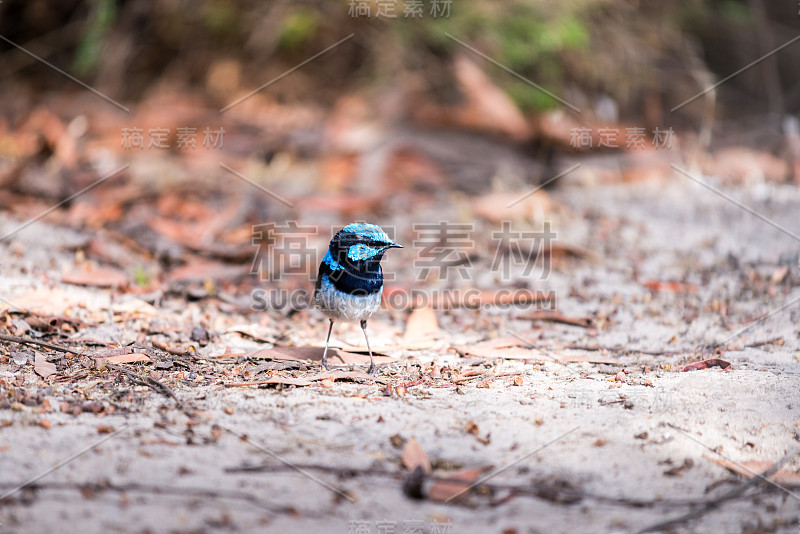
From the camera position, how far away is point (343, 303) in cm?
445

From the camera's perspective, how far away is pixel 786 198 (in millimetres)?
7152

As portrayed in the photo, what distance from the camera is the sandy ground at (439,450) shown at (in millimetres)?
2479

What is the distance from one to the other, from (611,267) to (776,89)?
18.6 feet

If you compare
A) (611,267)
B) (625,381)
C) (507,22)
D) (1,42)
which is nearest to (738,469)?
(625,381)

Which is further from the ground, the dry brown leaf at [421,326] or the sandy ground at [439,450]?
the dry brown leaf at [421,326]

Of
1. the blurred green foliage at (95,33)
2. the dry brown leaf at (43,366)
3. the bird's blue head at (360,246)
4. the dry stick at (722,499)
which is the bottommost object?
the dry stick at (722,499)

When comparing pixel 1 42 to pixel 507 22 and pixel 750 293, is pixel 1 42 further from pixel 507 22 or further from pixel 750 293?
pixel 750 293

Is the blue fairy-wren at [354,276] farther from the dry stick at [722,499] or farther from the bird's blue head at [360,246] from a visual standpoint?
the dry stick at [722,499]

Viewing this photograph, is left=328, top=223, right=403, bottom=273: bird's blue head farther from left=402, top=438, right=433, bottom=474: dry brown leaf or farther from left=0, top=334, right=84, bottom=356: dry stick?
left=402, top=438, right=433, bottom=474: dry brown leaf

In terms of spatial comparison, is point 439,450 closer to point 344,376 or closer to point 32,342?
point 344,376

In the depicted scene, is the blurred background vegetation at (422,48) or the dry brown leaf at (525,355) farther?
the blurred background vegetation at (422,48)

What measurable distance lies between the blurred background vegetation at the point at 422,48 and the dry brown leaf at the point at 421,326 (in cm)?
389

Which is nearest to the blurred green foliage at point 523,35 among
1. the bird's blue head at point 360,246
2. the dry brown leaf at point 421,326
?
the dry brown leaf at point 421,326

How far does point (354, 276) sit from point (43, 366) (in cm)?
177
